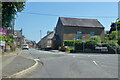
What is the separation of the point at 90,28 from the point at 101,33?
352 centimetres

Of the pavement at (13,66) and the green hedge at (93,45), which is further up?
the green hedge at (93,45)

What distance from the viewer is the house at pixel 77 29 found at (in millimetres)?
43656

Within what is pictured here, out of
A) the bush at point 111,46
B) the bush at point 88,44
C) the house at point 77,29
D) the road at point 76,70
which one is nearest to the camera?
the road at point 76,70

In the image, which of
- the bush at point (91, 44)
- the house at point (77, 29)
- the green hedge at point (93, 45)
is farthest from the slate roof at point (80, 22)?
the bush at point (91, 44)

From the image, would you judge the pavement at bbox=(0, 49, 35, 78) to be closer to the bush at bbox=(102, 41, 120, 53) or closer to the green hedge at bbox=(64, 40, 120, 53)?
the green hedge at bbox=(64, 40, 120, 53)

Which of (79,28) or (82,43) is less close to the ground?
(79,28)

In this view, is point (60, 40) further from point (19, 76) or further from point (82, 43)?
point (19, 76)

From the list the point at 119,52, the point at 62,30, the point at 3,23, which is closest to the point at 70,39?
the point at 62,30

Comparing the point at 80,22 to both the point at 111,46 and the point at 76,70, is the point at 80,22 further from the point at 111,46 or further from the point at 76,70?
Result: the point at 76,70

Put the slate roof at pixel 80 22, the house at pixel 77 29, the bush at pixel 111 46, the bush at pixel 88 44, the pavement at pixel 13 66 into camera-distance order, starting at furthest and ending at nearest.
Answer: the slate roof at pixel 80 22 → the house at pixel 77 29 → the bush at pixel 88 44 → the bush at pixel 111 46 → the pavement at pixel 13 66

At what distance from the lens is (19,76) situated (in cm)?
795

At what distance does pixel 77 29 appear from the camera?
146 ft

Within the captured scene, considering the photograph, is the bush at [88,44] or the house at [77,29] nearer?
the bush at [88,44]

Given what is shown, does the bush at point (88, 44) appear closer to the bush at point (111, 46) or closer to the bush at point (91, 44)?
the bush at point (91, 44)
